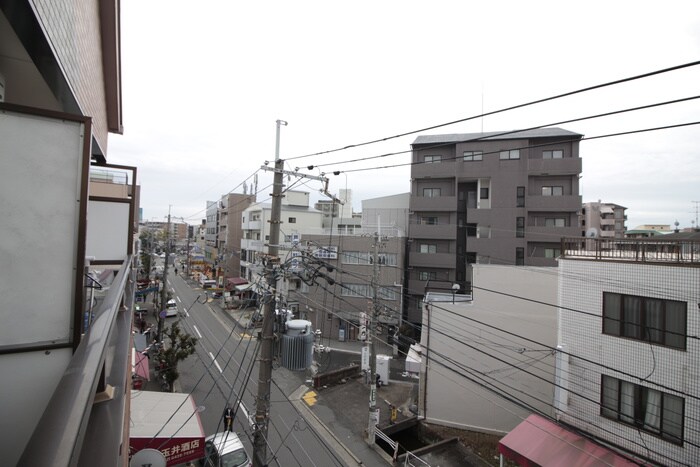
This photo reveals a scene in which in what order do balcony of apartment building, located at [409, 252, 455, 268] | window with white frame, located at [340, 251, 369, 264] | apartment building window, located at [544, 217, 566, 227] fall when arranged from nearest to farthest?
apartment building window, located at [544, 217, 566, 227]
balcony of apartment building, located at [409, 252, 455, 268]
window with white frame, located at [340, 251, 369, 264]

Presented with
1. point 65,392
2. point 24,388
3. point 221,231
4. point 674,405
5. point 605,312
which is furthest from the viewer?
point 221,231

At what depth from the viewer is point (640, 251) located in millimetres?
8398

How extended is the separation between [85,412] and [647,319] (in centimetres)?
1058

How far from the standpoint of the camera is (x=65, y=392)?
859 mm

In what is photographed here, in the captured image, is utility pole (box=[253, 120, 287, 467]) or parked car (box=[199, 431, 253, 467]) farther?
parked car (box=[199, 431, 253, 467])

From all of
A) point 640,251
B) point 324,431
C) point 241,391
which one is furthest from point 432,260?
point 241,391

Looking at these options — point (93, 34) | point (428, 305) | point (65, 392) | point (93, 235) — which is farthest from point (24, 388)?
point (428, 305)

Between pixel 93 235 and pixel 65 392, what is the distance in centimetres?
416

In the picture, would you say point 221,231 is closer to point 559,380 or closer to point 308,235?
point 308,235

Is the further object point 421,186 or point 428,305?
point 421,186

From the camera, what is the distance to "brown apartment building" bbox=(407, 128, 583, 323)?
21.9 meters

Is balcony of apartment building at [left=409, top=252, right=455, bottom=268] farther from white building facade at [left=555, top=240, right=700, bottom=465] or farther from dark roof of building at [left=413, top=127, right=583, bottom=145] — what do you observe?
white building facade at [left=555, top=240, right=700, bottom=465]

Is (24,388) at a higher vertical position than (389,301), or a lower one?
higher

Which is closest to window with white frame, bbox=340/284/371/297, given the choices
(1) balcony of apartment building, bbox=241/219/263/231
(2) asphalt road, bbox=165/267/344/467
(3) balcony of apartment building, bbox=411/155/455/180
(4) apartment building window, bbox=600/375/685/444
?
(2) asphalt road, bbox=165/267/344/467
